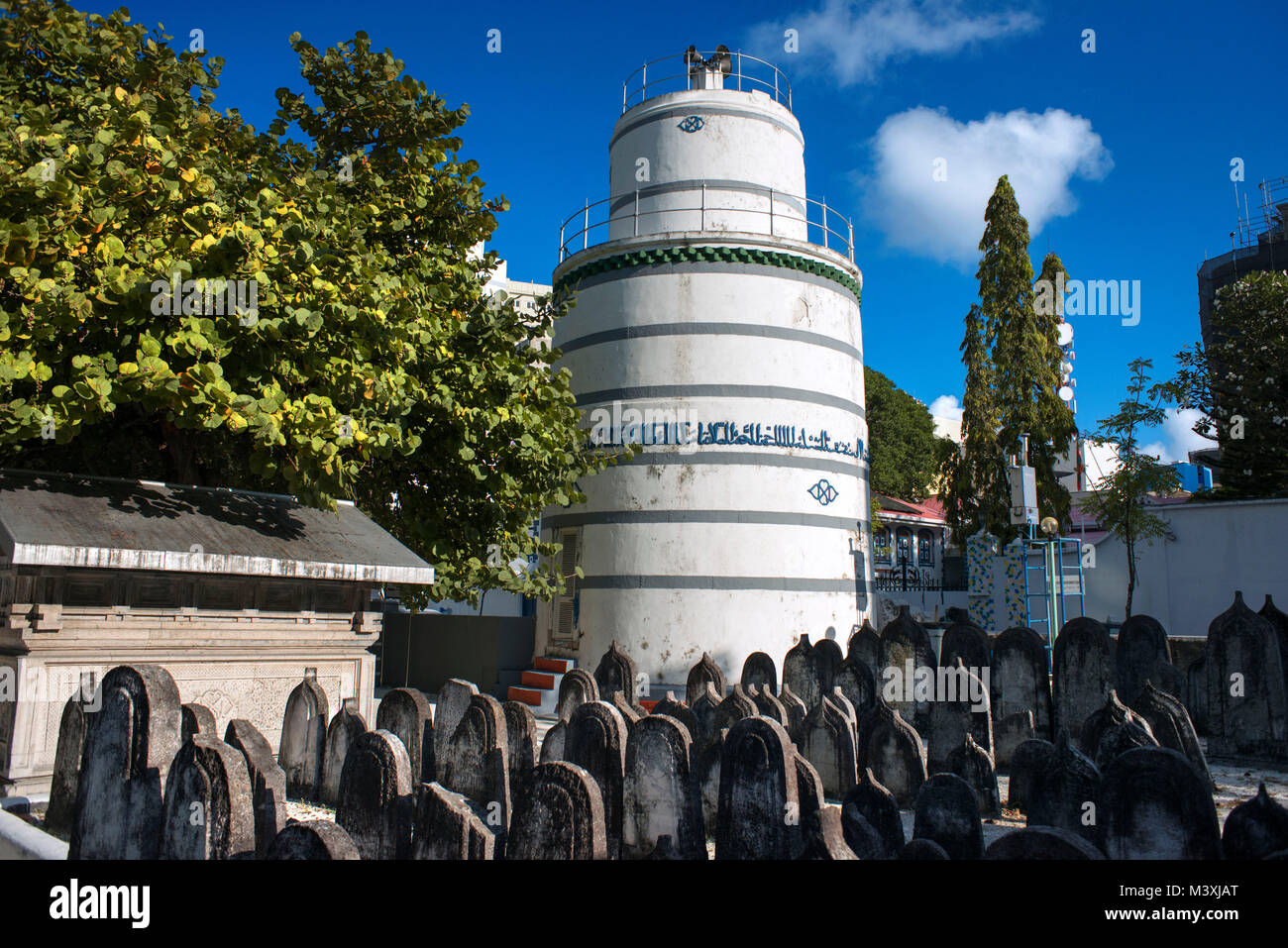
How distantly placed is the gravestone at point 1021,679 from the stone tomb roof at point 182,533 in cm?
723

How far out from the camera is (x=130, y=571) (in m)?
8.01

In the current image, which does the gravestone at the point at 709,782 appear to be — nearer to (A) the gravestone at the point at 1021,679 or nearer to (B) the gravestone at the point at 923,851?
(B) the gravestone at the point at 923,851

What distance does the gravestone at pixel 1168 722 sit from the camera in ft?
23.9

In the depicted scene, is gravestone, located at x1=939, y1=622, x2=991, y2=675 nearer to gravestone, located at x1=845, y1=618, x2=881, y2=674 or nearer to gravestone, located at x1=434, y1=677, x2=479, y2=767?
gravestone, located at x1=845, y1=618, x2=881, y2=674

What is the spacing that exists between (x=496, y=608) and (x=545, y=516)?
12972mm

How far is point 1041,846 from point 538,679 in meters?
12.0

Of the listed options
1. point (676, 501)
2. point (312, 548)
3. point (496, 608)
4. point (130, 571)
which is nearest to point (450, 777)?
point (312, 548)

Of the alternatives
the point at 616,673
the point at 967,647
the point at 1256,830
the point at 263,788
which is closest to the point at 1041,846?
the point at 1256,830

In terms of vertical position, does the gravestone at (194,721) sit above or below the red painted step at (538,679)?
above

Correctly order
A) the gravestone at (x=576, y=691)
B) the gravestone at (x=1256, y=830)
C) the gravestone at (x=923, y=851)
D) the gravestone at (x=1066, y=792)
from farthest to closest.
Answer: the gravestone at (x=576, y=691), the gravestone at (x=1066, y=792), the gravestone at (x=1256, y=830), the gravestone at (x=923, y=851)

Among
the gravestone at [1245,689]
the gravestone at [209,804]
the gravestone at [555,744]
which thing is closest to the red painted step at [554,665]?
the gravestone at [555,744]

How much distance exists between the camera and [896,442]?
41.0 metres

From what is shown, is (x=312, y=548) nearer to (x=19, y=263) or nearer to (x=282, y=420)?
(x=282, y=420)

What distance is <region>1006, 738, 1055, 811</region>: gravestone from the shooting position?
6.05m
